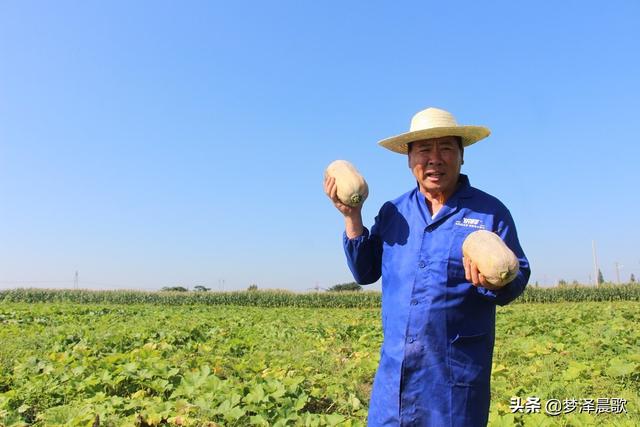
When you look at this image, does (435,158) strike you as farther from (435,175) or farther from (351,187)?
(351,187)

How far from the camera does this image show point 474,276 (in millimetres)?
2193

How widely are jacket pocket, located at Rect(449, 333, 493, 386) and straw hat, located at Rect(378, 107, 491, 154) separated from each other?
967mm

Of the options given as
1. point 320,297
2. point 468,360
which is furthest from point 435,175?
point 320,297

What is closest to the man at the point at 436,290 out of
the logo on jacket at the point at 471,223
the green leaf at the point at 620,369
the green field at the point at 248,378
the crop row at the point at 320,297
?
the logo on jacket at the point at 471,223

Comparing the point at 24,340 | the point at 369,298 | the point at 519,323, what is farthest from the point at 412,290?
the point at 369,298

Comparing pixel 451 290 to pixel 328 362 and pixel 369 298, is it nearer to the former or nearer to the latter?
pixel 328 362

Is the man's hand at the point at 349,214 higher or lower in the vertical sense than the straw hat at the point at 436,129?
lower

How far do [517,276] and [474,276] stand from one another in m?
0.24

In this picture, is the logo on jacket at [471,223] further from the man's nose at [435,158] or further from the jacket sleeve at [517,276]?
the man's nose at [435,158]

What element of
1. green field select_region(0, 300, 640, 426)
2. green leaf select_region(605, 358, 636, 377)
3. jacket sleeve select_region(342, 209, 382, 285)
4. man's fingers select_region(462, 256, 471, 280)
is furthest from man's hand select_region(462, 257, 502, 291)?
green leaf select_region(605, 358, 636, 377)

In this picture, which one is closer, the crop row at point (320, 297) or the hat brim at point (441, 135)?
the hat brim at point (441, 135)

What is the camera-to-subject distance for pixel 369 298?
1431 inches

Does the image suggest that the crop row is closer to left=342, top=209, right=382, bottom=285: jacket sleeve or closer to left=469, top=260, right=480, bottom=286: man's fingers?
left=342, top=209, right=382, bottom=285: jacket sleeve

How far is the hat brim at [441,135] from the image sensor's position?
2.54m
